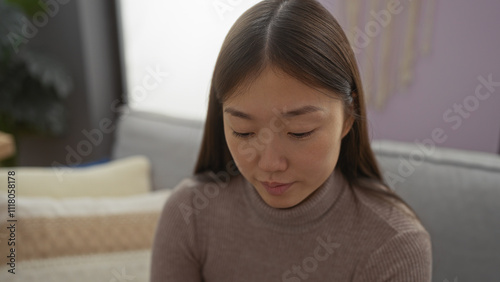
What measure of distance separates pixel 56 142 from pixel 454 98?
2204 mm

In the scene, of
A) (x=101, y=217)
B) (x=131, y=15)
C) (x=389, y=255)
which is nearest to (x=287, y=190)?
(x=389, y=255)

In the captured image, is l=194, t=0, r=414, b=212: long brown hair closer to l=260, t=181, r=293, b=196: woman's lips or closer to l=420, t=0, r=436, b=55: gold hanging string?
l=260, t=181, r=293, b=196: woman's lips

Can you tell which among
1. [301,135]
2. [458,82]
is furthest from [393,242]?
[458,82]

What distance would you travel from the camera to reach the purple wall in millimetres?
1247

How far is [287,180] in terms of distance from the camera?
0.77 meters

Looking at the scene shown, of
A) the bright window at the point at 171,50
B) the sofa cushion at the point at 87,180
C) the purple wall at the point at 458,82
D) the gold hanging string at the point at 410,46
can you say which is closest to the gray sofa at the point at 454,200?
the purple wall at the point at 458,82

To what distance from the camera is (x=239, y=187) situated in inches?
38.8

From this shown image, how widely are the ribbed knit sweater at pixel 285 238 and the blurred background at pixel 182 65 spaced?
51 cm

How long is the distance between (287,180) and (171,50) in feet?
4.84

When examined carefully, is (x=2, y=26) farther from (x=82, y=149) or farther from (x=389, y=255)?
(x=389, y=255)

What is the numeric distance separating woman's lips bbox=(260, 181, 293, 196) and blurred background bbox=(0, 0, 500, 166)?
627mm

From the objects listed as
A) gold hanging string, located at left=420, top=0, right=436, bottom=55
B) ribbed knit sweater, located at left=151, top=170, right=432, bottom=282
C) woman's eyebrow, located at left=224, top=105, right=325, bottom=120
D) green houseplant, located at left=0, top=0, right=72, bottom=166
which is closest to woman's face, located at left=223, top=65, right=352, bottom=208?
woman's eyebrow, located at left=224, top=105, right=325, bottom=120

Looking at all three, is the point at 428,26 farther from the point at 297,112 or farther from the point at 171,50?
the point at 171,50

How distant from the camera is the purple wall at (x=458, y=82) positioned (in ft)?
4.09
